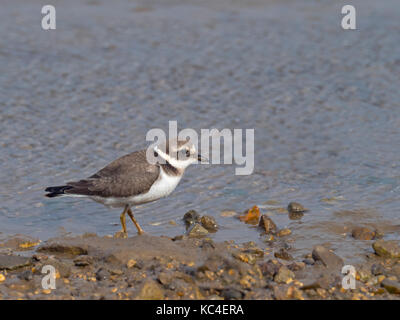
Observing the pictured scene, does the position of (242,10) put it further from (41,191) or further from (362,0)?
(41,191)

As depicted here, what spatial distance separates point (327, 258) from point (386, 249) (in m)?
0.81

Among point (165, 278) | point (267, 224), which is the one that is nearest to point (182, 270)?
point (165, 278)

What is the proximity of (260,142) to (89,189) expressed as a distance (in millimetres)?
4302

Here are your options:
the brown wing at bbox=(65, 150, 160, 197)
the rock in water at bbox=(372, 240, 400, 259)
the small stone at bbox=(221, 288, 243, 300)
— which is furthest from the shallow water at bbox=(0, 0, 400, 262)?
the small stone at bbox=(221, 288, 243, 300)

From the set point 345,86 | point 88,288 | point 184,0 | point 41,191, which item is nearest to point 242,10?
point 184,0

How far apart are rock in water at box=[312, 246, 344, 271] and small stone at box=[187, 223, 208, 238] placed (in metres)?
1.62

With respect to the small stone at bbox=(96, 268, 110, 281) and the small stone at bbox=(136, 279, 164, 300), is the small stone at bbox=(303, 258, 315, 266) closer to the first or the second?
A: the small stone at bbox=(136, 279, 164, 300)

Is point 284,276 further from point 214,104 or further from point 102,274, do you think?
point 214,104

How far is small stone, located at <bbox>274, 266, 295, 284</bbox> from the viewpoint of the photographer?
285 inches

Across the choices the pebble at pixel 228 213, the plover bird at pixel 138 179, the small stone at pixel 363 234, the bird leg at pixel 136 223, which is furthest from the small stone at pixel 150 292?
the small stone at pixel 363 234

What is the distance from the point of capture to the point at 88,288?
7.09 m

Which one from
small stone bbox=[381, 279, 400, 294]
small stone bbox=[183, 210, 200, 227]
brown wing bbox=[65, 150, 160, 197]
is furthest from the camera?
small stone bbox=[183, 210, 200, 227]

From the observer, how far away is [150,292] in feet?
22.2

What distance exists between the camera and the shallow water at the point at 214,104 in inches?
390
